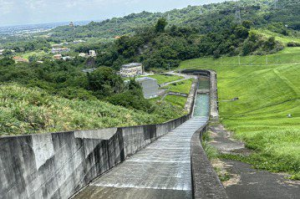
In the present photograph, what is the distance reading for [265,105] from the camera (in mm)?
38469

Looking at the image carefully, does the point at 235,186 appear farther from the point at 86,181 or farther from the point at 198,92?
the point at 198,92

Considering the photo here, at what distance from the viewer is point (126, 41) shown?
110m

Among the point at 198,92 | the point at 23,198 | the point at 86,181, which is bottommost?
the point at 198,92

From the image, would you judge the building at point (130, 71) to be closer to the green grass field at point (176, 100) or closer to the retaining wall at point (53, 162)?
the green grass field at point (176, 100)

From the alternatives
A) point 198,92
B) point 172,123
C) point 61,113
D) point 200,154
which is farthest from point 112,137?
point 198,92

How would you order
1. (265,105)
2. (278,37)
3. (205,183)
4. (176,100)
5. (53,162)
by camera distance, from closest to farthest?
(205,183) < (53,162) < (265,105) < (176,100) < (278,37)

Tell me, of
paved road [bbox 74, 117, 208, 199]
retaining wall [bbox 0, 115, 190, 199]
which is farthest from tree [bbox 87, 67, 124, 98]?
paved road [bbox 74, 117, 208, 199]

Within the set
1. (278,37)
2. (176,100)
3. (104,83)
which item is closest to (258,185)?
(104,83)

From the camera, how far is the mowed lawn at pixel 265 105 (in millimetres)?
10133

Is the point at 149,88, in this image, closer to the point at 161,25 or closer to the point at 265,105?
the point at 265,105

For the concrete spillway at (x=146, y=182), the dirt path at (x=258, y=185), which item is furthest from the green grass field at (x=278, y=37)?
the concrete spillway at (x=146, y=182)

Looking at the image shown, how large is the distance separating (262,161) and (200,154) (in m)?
2.95

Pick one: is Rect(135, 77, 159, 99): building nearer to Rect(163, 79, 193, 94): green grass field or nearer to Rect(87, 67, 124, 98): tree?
Rect(163, 79, 193, 94): green grass field

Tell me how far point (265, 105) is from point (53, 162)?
37.2 m
